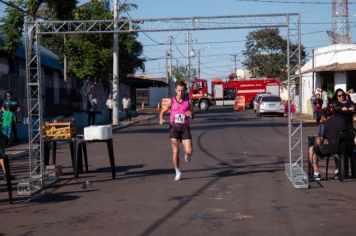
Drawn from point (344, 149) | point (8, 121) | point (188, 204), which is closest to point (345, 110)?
point (344, 149)

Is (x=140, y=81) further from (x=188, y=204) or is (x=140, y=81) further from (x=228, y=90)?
(x=188, y=204)

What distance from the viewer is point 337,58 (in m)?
41.9

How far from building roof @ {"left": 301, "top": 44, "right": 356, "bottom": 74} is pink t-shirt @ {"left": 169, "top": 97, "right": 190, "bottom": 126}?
1030 inches

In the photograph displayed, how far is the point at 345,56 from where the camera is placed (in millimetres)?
41000

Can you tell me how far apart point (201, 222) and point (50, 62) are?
110ft

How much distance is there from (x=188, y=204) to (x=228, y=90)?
59.2 metres

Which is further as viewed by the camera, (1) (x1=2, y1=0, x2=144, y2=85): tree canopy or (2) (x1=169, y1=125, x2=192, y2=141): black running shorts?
(1) (x1=2, y1=0, x2=144, y2=85): tree canopy

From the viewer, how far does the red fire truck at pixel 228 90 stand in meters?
64.0

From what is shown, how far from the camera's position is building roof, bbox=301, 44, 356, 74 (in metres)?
38.8

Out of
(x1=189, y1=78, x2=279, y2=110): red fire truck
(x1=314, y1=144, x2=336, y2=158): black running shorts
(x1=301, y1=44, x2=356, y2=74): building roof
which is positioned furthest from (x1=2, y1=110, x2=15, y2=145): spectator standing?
(x1=189, y1=78, x2=279, y2=110): red fire truck

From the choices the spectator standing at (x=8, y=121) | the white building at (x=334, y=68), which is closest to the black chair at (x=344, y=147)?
the spectator standing at (x=8, y=121)

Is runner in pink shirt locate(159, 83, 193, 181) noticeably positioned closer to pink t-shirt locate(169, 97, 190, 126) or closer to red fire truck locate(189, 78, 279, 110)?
pink t-shirt locate(169, 97, 190, 126)

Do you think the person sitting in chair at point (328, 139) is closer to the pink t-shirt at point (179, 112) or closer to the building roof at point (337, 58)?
the pink t-shirt at point (179, 112)

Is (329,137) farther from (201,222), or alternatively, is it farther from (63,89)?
(63,89)
